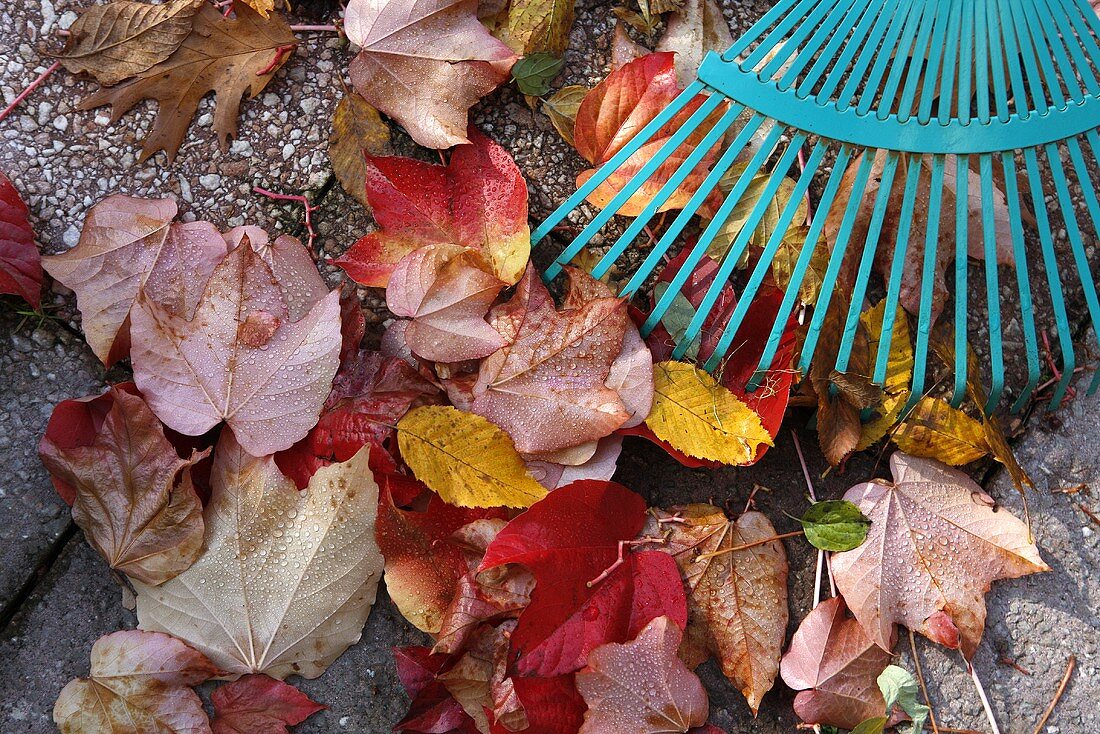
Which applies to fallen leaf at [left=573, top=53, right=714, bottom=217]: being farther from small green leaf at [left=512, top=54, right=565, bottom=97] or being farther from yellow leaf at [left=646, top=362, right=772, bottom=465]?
yellow leaf at [left=646, top=362, right=772, bottom=465]

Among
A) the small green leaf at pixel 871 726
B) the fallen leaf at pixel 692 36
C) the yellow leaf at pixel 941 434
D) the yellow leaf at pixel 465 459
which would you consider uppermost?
the fallen leaf at pixel 692 36

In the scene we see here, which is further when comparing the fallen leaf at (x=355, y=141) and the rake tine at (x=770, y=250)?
the fallen leaf at (x=355, y=141)

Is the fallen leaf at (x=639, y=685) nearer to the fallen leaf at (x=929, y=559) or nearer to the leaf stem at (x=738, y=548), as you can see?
the leaf stem at (x=738, y=548)

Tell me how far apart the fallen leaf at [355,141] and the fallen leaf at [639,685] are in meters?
0.80

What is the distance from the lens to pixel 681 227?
132cm

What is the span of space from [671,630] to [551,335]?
17.9 inches

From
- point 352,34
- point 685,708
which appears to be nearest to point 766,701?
point 685,708

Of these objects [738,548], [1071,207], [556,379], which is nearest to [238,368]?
[556,379]

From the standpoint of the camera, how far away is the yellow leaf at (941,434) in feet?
4.42

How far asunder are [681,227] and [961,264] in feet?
1.42

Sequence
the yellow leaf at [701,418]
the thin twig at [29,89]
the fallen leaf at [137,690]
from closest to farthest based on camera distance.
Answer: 1. the fallen leaf at [137,690]
2. the yellow leaf at [701,418]
3. the thin twig at [29,89]

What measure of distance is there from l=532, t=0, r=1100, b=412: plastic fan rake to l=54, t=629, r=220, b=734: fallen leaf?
2.57ft

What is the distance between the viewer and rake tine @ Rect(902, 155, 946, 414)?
1289 millimetres

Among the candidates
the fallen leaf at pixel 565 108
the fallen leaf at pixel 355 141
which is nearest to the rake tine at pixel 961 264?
the fallen leaf at pixel 565 108
